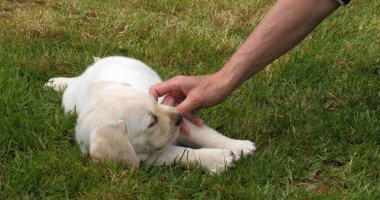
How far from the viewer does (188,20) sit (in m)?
5.94

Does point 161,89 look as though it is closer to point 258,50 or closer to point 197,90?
point 197,90

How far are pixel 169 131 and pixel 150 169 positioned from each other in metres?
0.24

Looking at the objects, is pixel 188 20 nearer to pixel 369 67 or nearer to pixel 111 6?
pixel 111 6

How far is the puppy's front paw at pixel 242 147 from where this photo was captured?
138 inches

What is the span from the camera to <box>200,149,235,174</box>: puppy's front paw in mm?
3367

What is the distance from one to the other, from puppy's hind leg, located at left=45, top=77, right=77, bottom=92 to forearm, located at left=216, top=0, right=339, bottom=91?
1.51m

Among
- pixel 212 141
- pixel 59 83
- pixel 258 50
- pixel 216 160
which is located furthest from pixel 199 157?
pixel 59 83

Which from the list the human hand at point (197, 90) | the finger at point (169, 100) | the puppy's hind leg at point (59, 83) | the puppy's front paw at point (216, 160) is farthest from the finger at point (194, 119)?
the puppy's hind leg at point (59, 83)

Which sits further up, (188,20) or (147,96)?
(147,96)

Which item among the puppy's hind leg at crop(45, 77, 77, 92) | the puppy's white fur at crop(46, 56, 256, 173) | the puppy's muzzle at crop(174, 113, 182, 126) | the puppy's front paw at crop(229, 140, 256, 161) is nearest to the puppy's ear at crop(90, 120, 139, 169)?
the puppy's white fur at crop(46, 56, 256, 173)

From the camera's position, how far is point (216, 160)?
337 cm

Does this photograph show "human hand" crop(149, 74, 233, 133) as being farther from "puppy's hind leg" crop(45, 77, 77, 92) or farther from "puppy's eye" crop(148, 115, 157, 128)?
"puppy's hind leg" crop(45, 77, 77, 92)

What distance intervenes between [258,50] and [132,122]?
0.81 metres

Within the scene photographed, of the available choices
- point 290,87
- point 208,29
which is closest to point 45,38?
point 208,29
